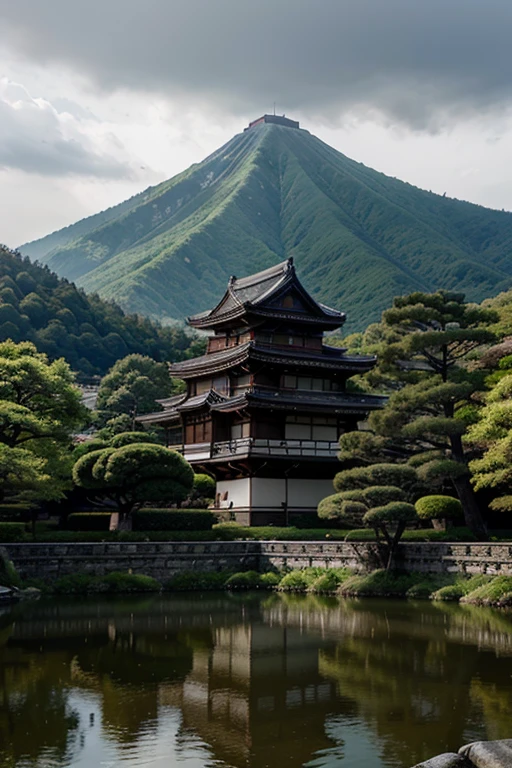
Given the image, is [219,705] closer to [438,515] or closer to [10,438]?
[438,515]

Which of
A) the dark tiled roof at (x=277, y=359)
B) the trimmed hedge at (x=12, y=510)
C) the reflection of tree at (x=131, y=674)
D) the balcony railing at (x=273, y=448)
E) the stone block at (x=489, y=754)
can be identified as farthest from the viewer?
the dark tiled roof at (x=277, y=359)

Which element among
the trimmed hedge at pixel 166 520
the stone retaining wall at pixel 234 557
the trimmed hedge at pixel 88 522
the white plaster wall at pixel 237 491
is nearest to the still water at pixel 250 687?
the stone retaining wall at pixel 234 557

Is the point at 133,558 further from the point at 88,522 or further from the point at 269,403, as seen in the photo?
the point at 269,403

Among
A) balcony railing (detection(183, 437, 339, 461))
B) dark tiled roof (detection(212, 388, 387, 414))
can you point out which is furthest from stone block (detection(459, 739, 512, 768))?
dark tiled roof (detection(212, 388, 387, 414))

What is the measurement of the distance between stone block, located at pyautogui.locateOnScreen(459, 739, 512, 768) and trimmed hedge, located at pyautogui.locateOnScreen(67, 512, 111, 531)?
32.7 meters

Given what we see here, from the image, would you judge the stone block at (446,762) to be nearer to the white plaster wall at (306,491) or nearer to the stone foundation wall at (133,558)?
the stone foundation wall at (133,558)

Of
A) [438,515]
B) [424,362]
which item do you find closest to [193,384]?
[424,362]

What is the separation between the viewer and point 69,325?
112m

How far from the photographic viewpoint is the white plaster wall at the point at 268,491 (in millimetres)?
45312

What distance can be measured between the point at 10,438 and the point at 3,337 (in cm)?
6372

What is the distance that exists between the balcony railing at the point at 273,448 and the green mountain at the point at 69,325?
55.0 m

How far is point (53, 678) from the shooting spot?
56.1 feet

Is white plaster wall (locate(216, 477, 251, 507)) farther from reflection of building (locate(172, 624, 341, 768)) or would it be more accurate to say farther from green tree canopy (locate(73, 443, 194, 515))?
reflection of building (locate(172, 624, 341, 768))

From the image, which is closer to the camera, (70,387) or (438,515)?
(438,515)
